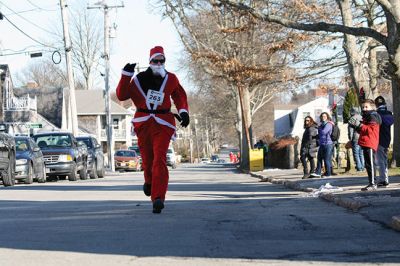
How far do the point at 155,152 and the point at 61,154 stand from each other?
1871 centimetres

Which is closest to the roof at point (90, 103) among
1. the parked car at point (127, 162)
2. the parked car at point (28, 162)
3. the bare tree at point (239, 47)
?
the parked car at point (127, 162)

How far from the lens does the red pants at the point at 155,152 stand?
34.8 ft

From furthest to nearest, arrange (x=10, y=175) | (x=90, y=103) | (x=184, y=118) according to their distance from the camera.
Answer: (x=90, y=103) < (x=10, y=175) < (x=184, y=118)

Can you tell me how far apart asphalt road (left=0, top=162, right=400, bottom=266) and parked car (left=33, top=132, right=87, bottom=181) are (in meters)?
16.7

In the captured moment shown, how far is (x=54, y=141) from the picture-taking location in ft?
98.8

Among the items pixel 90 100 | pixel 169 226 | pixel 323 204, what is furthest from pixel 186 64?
pixel 169 226

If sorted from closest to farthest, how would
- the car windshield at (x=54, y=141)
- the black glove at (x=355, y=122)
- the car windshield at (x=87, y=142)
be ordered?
the black glove at (x=355, y=122) < the car windshield at (x=54, y=141) < the car windshield at (x=87, y=142)

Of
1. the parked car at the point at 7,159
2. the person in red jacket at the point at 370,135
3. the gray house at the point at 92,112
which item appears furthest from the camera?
the gray house at the point at 92,112

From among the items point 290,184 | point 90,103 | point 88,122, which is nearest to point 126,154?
point 90,103

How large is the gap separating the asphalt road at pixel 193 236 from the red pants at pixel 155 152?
0.39m

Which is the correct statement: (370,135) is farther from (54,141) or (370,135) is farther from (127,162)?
(127,162)

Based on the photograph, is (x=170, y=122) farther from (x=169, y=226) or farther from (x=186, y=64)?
(x=186, y=64)

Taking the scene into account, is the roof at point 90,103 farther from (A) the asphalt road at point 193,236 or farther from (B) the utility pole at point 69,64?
(A) the asphalt road at point 193,236

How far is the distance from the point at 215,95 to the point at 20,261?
62.1 metres
